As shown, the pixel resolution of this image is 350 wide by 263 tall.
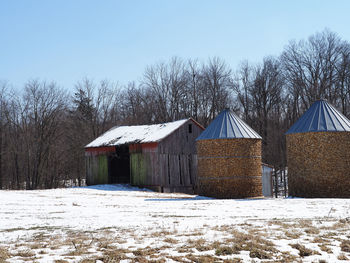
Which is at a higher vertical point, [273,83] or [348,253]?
[273,83]

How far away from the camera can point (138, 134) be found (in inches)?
1502

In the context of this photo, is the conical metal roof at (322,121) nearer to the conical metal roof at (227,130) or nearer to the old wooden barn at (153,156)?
the conical metal roof at (227,130)

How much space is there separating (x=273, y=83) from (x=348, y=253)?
49.9m

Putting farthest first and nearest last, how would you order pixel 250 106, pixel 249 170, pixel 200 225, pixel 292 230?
1. pixel 250 106
2. pixel 249 170
3. pixel 200 225
4. pixel 292 230

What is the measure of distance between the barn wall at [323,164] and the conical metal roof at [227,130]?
306cm

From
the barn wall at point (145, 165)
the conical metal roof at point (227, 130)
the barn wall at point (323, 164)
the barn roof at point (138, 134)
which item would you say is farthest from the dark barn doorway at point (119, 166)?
the barn wall at point (323, 164)

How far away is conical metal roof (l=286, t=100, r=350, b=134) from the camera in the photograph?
2628 centimetres

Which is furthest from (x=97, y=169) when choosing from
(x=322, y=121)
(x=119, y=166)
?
(x=322, y=121)

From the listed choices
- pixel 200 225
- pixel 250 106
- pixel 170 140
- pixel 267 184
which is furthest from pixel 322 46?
pixel 200 225

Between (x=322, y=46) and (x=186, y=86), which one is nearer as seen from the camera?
(x=322, y=46)

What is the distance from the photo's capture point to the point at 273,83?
58.8 m

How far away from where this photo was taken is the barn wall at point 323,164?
2575cm

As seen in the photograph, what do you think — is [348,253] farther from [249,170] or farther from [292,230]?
[249,170]

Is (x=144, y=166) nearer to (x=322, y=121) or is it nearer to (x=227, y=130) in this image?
(x=227, y=130)
